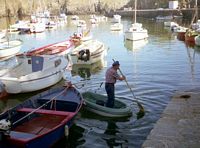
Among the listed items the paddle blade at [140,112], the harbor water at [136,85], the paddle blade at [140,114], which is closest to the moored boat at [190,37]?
the harbor water at [136,85]

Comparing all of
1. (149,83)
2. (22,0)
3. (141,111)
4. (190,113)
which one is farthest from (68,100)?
(22,0)

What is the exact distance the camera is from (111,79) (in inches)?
555

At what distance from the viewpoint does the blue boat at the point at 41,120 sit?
9.90 m

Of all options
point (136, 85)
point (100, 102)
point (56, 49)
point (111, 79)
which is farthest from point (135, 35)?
point (111, 79)

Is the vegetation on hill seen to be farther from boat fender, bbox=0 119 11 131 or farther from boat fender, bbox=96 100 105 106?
boat fender, bbox=0 119 11 131

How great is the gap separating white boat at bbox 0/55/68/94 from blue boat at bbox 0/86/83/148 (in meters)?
4.17

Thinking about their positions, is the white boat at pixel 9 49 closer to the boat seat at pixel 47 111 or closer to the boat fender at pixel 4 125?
the boat seat at pixel 47 111

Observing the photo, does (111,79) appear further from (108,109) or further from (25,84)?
(25,84)

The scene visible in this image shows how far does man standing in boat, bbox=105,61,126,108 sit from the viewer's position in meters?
14.0

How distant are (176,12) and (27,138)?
8408cm

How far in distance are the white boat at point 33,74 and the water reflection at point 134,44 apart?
15.8m

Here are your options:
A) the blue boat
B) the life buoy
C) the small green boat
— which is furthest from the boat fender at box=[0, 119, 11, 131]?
the life buoy

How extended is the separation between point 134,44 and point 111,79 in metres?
26.1

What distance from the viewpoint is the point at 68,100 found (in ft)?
44.4
